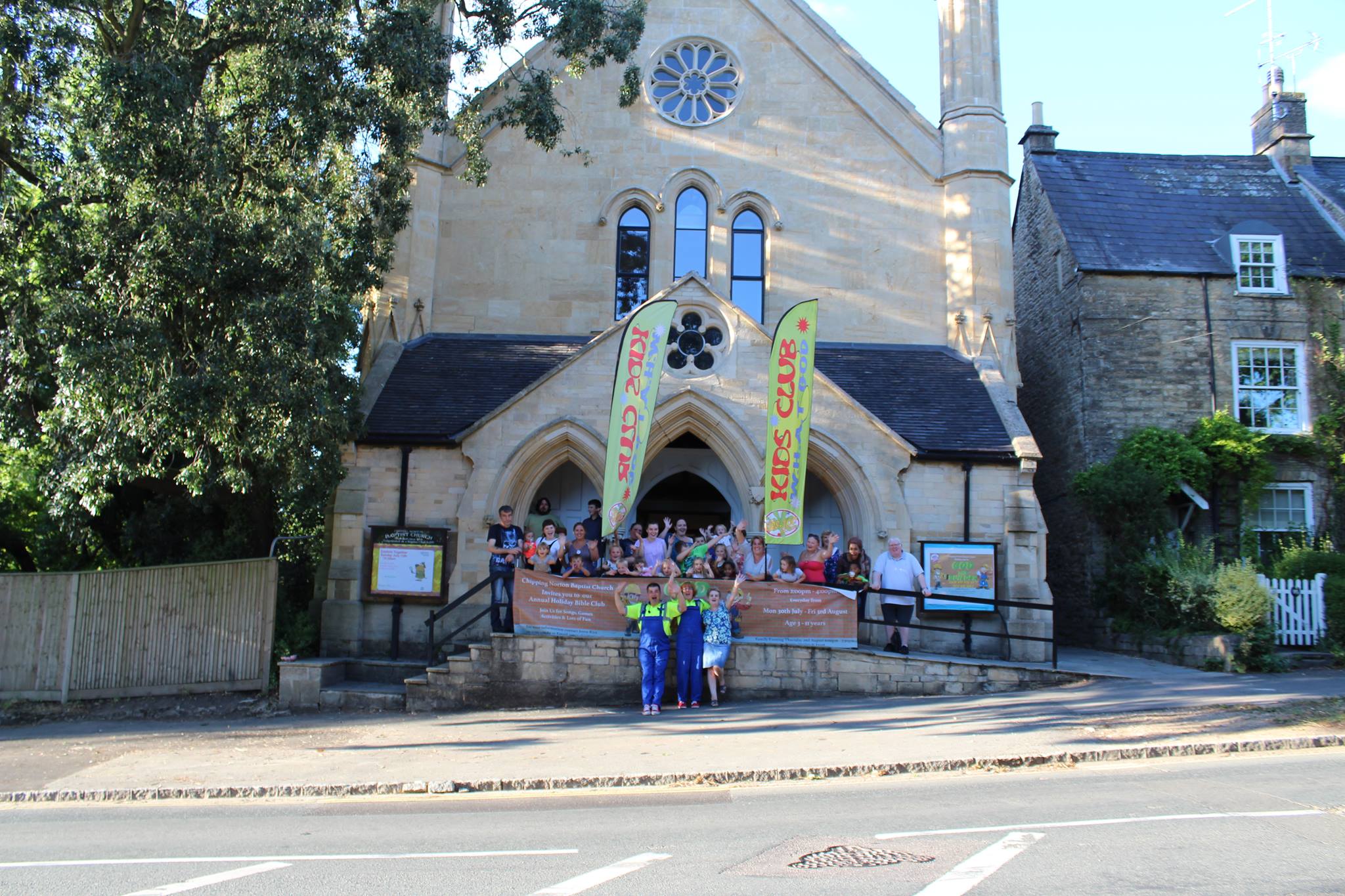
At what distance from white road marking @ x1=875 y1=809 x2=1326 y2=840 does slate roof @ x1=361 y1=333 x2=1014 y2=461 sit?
29.5ft

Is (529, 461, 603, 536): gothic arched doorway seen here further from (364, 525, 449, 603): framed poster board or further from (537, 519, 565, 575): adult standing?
(537, 519, 565, 575): adult standing

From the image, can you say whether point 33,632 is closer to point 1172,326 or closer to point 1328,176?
point 1172,326

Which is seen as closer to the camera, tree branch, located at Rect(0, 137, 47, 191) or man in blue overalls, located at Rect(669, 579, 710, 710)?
man in blue overalls, located at Rect(669, 579, 710, 710)

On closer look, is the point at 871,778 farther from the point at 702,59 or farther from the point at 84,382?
the point at 702,59

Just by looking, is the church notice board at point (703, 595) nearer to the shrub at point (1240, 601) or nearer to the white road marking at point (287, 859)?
the shrub at point (1240, 601)

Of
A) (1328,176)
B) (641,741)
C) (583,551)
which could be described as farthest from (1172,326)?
(641,741)

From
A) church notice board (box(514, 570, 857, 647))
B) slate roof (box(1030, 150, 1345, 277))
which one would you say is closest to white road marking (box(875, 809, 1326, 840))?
church notice board (box(514, 570, 857, 647))

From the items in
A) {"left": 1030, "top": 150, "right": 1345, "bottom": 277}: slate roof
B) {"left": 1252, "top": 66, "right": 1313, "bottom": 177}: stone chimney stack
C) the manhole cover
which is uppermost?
{"left": 1252, "top": 66, "right": 1313, "bottom": 177}: stone chimney stack

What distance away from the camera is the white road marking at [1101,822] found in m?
6.40

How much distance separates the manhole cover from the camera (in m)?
5.74

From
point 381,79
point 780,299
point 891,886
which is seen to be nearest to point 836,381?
point 780,299

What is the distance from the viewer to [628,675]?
12.6 metres

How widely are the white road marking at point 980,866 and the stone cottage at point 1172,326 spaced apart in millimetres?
13890

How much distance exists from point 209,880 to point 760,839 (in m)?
3.20
